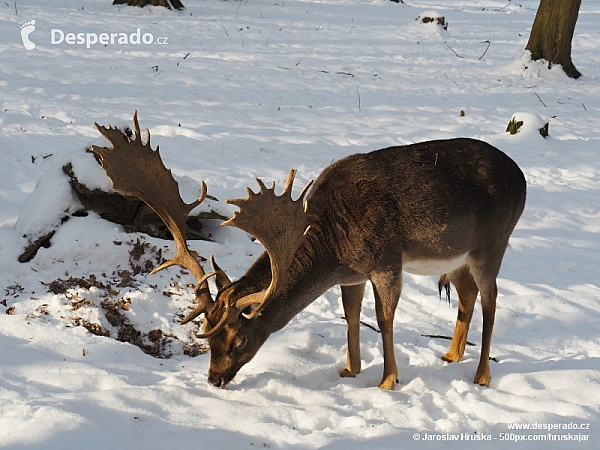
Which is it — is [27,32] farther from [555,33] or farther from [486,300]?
[486,300]

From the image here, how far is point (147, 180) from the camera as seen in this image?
15.5 ft

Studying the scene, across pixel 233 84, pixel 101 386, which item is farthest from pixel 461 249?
pixel 233 84

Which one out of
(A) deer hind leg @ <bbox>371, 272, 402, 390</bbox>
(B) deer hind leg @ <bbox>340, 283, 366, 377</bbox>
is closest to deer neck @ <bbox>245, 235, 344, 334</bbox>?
(A) deer hind leg @ <bbox>371, 272, 402, 390</bbox>

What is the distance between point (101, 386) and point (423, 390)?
2247 mm

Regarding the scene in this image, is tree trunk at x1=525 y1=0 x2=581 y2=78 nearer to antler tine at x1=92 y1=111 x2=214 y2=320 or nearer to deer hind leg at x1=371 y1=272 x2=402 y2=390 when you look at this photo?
deer hind leg at x1=371 y1=272 x2=402 y2=390

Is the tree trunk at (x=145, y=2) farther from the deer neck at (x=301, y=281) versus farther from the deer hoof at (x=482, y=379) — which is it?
the deer hoof at (x=482, y=379)

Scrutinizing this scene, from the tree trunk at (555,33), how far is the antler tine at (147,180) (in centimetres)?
1250

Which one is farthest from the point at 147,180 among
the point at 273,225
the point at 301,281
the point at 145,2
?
the point at 145,2

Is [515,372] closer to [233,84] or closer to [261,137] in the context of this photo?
[261,137]

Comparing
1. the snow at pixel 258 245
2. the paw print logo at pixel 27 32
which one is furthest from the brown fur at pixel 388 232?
the paw print logo at pixel 27 32

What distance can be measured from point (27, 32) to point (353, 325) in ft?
38.0

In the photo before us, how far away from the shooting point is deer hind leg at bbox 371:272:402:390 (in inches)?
192

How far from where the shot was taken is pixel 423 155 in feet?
16.6

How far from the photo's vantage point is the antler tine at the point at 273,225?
418 cm
